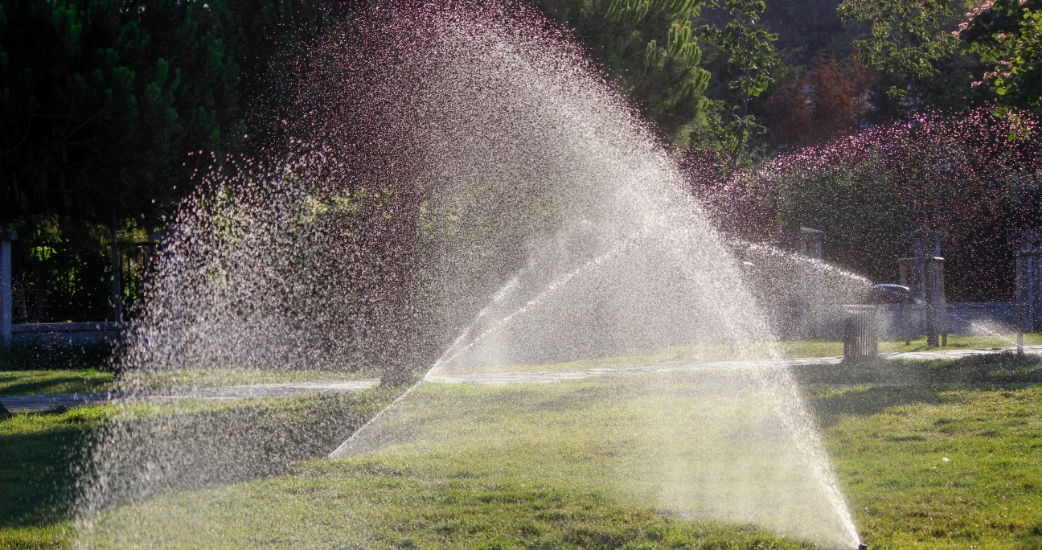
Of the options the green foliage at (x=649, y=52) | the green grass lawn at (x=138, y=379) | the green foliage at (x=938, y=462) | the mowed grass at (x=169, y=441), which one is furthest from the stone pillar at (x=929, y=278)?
the mowed grass at (x=169, y=441)

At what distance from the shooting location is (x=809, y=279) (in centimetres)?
1880

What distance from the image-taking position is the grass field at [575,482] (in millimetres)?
4914

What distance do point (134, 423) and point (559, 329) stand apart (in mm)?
10812

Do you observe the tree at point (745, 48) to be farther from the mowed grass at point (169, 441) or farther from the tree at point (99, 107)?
the mowed grass at point (169, 441)

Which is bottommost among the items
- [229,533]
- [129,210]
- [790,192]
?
[229,533]

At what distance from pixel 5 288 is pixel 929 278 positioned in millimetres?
16064

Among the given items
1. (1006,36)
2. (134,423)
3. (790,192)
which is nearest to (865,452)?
(134,423)

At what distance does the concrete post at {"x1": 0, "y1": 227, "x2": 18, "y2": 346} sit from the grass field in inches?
218

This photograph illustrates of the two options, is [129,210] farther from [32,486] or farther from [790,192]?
[790,192]

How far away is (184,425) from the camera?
8617mm

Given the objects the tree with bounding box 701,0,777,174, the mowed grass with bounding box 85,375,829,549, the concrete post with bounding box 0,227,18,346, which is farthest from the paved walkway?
the tree with bounding box 701,0,777,174

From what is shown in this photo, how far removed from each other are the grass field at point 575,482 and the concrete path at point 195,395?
1.00 metres

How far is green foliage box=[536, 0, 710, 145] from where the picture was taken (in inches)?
506

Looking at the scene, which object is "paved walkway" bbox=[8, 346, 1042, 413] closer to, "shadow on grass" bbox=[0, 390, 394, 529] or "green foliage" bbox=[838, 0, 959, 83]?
"shadow on grass" bbox=[0, 390, 394, 529]
